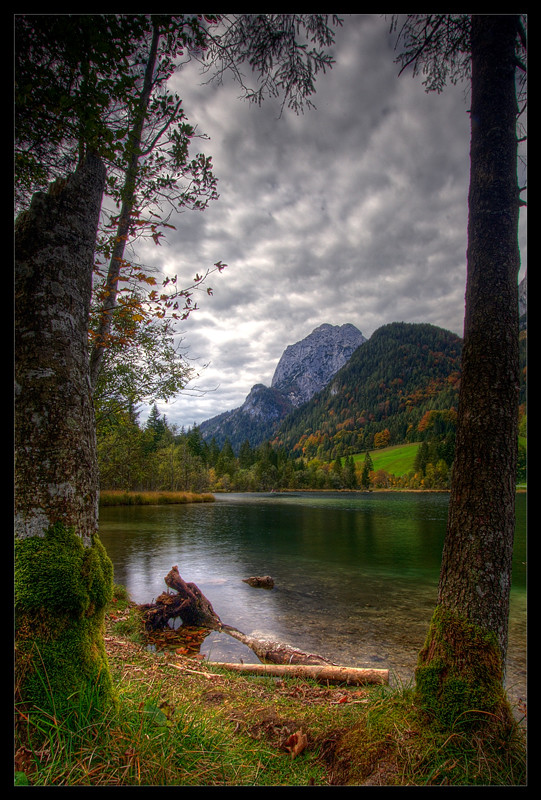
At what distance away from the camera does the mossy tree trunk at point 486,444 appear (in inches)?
117

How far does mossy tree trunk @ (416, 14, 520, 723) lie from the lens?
2.96 metres

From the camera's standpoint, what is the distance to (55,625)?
8.51ft

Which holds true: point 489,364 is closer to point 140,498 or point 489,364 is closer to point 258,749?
point 258,749

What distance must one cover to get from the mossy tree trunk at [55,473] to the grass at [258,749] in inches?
11.8

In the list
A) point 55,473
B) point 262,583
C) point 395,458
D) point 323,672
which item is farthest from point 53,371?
point 395,458

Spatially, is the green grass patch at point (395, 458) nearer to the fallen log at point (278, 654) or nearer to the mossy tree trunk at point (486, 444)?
the fallen log at point (278, 654)

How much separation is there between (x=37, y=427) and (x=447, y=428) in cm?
17096

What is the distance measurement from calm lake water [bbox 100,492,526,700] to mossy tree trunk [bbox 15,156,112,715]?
420 centimetres

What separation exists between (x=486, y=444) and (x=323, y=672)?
470 cm

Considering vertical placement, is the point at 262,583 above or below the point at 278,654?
below

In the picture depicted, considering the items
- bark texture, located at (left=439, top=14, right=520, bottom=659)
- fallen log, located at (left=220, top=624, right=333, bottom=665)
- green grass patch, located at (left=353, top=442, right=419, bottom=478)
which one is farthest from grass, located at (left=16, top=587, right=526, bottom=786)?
green grass patch, located at (left=353, top=442, right=419, bottom=478)

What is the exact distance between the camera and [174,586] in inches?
381
